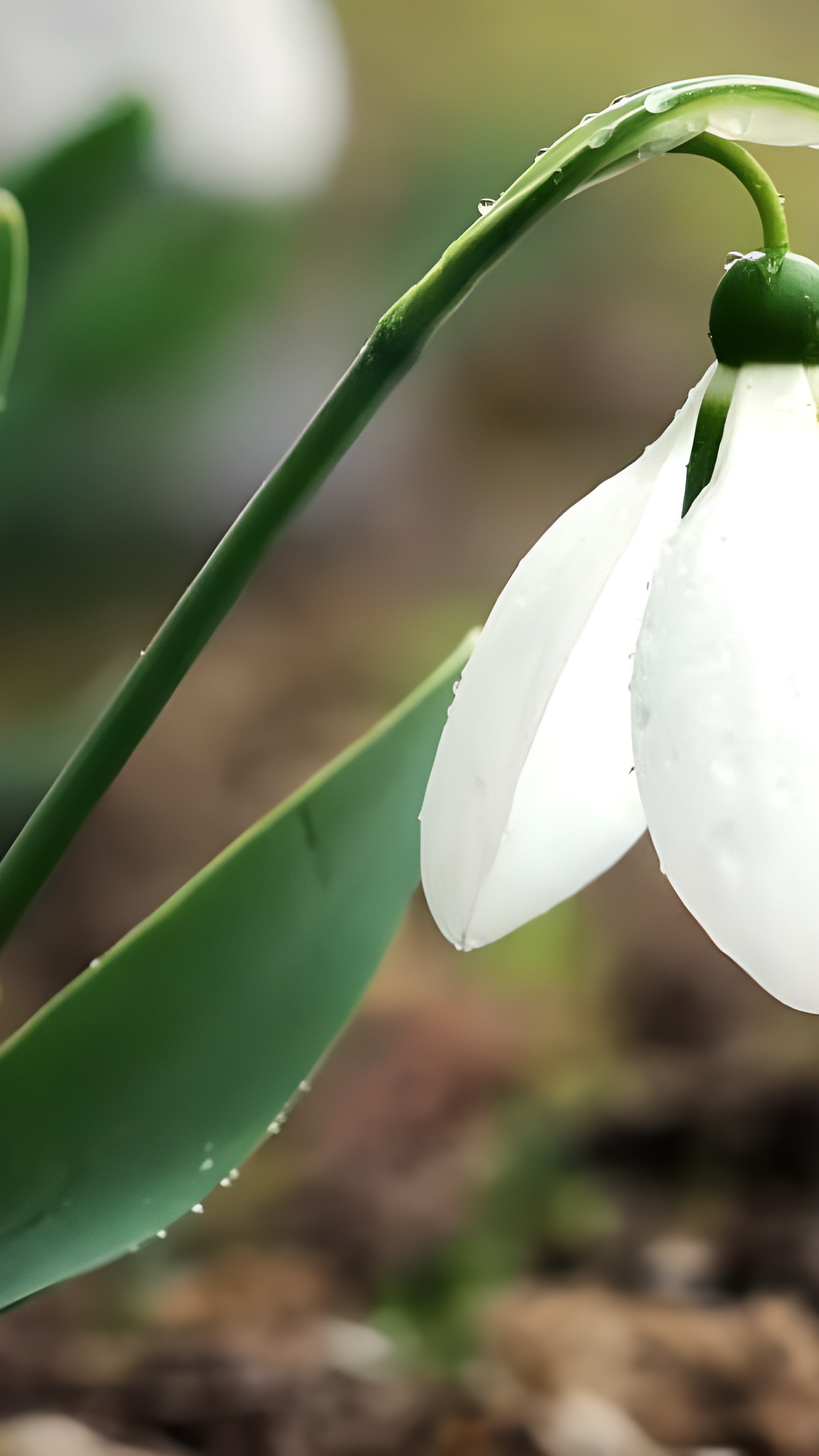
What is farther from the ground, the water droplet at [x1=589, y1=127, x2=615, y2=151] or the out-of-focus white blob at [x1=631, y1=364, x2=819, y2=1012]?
the water droplet at [x1=589, y1=127, x2=615, y2=151]

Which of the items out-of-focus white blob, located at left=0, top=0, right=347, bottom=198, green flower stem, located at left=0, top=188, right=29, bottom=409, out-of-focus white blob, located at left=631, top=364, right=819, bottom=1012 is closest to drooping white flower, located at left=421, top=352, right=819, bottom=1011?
out-of-focus white blob, located at left=631, top=364, right=819, bottom=1012

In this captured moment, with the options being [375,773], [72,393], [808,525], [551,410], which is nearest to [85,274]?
[72,393]

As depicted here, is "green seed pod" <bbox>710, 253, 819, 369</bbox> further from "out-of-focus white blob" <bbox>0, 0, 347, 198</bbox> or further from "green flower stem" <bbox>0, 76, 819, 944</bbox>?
"out-of-focus white blob" <bbox>0, 0, 347, 198</bbox>

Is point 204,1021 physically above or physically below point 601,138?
below

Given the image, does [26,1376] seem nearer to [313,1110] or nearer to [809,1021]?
[313,1110]

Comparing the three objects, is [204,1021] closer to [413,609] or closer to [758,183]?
[758,183]

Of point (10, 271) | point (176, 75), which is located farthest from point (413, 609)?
point (10, 271)

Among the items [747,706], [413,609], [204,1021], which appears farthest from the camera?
[413,609]

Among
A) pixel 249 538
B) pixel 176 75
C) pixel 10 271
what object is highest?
pixel 176 75
